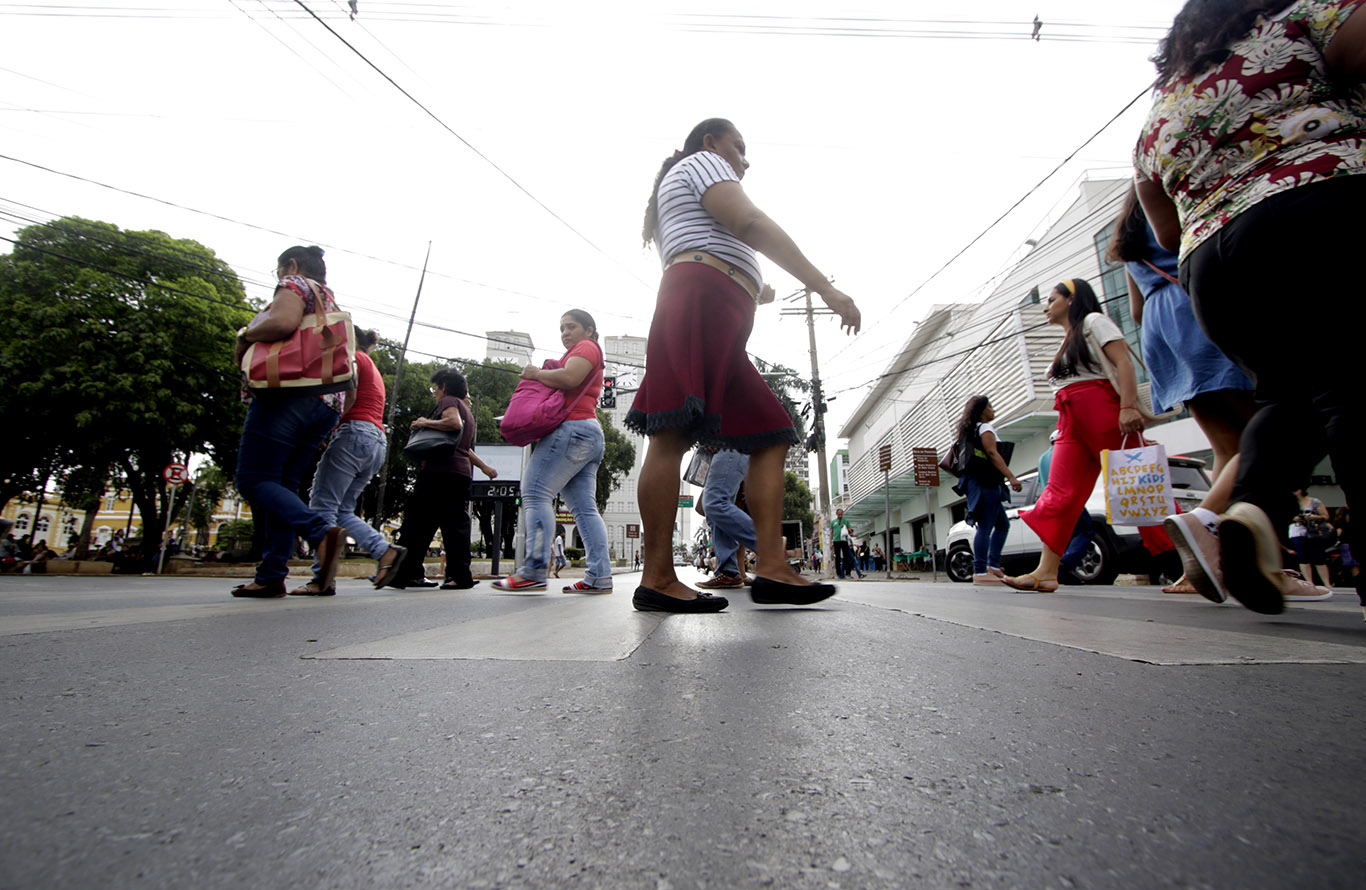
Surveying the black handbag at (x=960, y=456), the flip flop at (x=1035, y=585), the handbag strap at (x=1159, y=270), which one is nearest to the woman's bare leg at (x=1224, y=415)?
the handbag strap at (x=1159, y=270)

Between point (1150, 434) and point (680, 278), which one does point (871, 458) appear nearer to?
point (1150, 434)

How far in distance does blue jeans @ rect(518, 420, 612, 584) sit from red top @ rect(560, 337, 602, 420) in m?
0.06

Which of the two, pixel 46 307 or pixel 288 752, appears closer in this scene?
pixel 288 752

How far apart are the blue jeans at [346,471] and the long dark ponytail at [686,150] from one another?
7.97 ft

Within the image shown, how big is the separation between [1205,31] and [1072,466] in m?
2.53

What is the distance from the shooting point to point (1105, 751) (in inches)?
23.2

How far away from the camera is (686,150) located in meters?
2.84

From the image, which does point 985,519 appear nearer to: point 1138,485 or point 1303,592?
point 1138,485

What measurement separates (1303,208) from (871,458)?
39.1 metres

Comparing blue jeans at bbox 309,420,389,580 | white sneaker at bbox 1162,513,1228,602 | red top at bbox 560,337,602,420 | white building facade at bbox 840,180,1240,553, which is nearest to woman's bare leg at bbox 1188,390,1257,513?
white sneaker at bbox 1162,513,1228,602

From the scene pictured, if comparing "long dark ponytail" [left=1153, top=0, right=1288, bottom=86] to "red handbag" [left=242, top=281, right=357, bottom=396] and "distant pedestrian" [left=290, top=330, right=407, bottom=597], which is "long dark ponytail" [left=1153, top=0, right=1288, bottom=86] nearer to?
"red handbag" [left=242, top=281, right=357, bottom=396]

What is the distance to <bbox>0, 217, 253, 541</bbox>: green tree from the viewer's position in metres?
15.6

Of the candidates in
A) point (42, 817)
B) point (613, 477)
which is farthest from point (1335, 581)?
point (613, 477)

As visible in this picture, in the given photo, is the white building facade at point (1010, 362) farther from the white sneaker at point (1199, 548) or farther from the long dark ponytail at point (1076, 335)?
the white sneaker at point (1199, 548)
